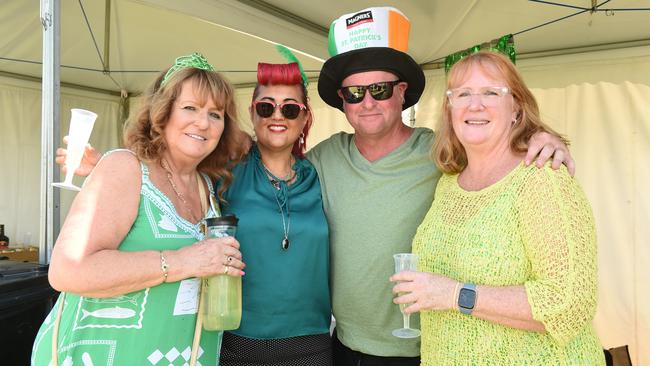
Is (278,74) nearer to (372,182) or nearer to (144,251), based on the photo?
(372,182)

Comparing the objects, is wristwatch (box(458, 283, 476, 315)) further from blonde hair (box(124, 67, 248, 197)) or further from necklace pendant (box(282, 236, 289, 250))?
blonde hair (box(124, 67, 248, 197))

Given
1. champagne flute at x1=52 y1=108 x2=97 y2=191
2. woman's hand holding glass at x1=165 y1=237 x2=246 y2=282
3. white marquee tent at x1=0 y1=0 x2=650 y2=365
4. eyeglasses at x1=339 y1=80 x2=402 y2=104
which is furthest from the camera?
white marquee tent at x1=0 y1=0 x2=650 y2=365

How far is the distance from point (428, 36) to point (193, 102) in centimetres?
319

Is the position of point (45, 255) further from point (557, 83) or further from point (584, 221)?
point (557, 83)

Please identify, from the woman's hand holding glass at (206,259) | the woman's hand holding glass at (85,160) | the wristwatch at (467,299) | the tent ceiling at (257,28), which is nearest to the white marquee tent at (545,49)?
the tent ceiling at (257,28)

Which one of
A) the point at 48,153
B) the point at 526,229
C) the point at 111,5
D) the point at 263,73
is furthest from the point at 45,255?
the point at 111,5

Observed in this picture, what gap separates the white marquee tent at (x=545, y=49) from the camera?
12.2 feet

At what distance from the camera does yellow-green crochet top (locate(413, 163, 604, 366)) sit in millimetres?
1256

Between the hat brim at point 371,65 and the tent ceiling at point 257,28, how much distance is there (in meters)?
1.54

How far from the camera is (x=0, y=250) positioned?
4836 millimetres

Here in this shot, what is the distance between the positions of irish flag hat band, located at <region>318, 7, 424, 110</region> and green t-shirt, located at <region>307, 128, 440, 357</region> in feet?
1.18

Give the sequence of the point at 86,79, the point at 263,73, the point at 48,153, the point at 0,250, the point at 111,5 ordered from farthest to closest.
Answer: the point at 86,79 → the point at 0,250 → the point at 111,5 → the point at 48,153 → the point at 263,73

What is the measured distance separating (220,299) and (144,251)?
270 millimetres

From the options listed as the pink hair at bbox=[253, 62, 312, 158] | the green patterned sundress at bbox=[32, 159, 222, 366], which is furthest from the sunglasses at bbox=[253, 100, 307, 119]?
the green patterned sundress at bbox=[32, 159, 222, 366]
